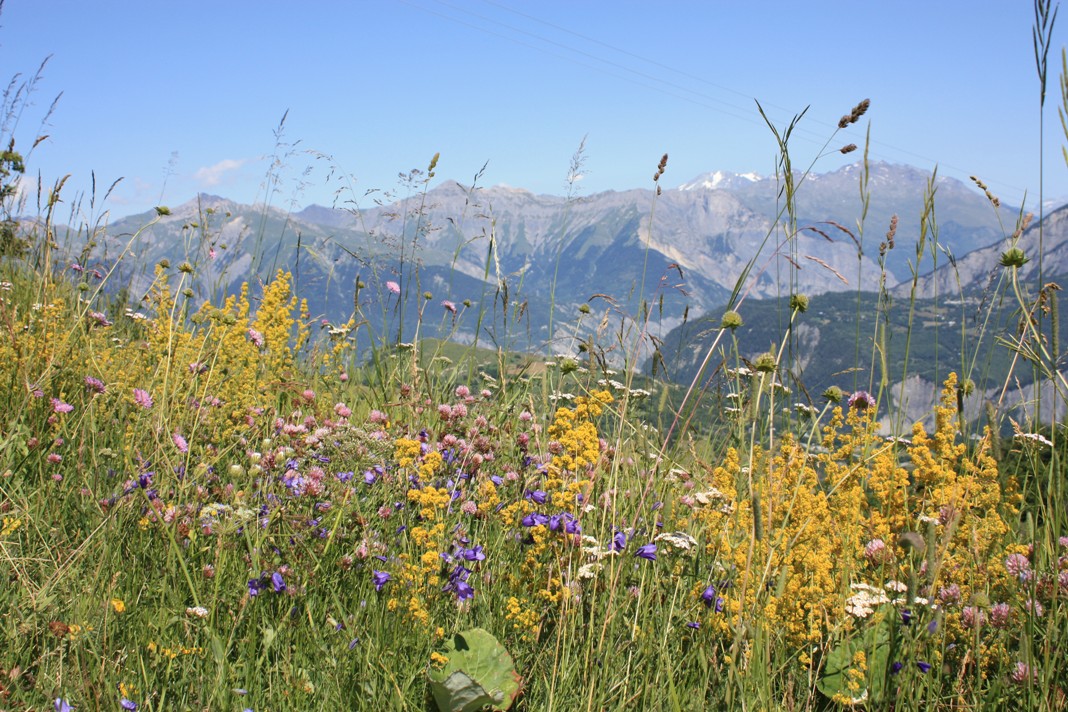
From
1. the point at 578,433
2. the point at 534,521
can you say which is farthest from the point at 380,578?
the point at 578,433

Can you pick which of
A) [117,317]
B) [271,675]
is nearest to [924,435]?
[271,675]

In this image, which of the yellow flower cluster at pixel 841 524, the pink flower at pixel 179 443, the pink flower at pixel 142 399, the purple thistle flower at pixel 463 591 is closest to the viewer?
the yellow flower cluster at pixel 841 524

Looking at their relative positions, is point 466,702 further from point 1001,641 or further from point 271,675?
point 1001,641

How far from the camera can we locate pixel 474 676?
6.54ft

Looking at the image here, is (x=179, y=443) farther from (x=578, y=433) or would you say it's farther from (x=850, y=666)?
(x=850, y=666)

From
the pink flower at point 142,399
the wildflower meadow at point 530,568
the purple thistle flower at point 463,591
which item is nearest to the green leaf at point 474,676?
the wildflower meadow at point 530,568

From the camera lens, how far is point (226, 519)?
7.22ft

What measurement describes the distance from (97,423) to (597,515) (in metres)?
2.16

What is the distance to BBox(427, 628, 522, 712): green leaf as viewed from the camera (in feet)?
6.23

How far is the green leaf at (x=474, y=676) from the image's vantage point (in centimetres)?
190

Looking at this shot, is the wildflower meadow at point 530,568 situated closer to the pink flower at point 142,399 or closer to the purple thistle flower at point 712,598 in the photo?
the purple thistle flower at point 712,598

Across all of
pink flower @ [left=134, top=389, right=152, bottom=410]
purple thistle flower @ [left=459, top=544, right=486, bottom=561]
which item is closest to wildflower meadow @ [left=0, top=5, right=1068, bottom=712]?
purple thistle flower @ [left=459, top=544, right=486, bottom=561]

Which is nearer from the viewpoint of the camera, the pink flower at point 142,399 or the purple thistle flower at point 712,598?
the purple thistle flower at point 712,598

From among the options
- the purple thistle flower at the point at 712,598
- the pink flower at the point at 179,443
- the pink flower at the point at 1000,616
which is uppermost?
the pink flower at the point at 179,443
